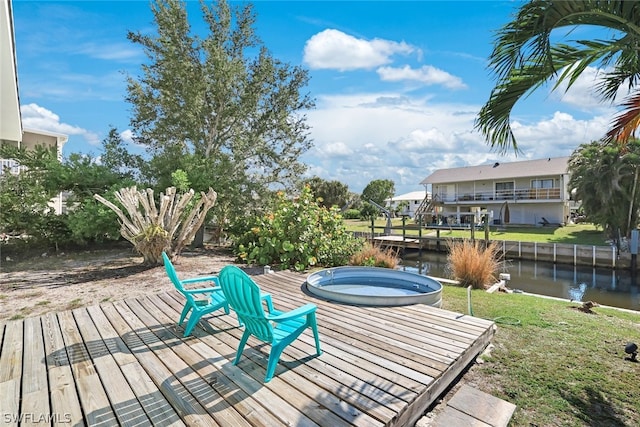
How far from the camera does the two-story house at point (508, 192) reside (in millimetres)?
26250

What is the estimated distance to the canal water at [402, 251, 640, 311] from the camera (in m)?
10.0

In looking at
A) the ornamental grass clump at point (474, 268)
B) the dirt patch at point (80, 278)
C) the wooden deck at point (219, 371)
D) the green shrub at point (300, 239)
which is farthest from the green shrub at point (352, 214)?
the wooden deck at point (219, 371)

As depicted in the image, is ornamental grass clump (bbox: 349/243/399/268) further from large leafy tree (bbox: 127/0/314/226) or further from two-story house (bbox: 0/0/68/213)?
two-story house (bbox: 0/0/68/213)

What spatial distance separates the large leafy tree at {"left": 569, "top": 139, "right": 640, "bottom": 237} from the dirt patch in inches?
723

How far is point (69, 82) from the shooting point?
293 inches

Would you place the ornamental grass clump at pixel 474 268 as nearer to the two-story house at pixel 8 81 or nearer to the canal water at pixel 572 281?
the canal water at pixel 572 281

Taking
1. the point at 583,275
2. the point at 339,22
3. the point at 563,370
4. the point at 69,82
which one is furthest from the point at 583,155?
the point at 69,82

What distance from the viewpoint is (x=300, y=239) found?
7664 millimetres

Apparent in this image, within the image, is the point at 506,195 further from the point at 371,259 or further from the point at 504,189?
the point at 371,259

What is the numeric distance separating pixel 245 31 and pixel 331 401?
14340 millimetres

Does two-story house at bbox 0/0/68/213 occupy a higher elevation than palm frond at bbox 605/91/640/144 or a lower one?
higher

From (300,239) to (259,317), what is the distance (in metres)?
5.20

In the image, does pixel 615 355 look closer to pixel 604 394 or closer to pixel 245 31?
pixel 604 394

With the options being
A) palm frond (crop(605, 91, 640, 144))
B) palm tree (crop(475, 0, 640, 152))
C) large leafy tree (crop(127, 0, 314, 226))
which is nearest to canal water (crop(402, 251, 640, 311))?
palm frond (crop(605, 91, 640, 144))
